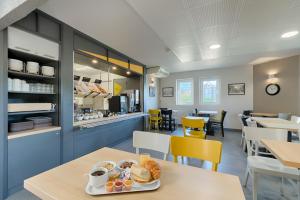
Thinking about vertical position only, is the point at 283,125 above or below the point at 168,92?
below

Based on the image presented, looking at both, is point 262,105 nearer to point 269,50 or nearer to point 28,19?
Result: point 269,50

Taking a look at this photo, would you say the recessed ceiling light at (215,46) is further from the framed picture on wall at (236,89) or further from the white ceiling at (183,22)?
the framed picture on wall at (236,89)

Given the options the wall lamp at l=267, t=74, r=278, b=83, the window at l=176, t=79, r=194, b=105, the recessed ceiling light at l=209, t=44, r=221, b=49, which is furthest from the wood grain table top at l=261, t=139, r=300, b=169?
the window at l=176, t=79, r=194, b=105

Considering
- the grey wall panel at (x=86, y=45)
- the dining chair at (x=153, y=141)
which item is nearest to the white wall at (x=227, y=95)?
the grey wall panel at (x=86, y=45)

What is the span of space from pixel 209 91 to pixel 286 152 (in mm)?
5366

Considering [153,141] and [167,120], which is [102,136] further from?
[167,120]

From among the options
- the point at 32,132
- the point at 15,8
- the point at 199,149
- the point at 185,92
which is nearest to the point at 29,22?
the point at 15,8

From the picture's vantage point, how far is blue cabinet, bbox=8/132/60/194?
5.85ft

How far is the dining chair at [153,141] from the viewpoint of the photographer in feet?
4.70

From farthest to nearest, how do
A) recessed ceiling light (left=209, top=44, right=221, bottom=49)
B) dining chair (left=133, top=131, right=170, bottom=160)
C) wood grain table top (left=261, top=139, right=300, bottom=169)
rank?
recessed ceiling light (left=209, top=44, right=221, bottom=49), dining chair (left=133, top=131, right=170, bottom=160), wood grain table top (left=261, top=139, right=300, bottom=169)

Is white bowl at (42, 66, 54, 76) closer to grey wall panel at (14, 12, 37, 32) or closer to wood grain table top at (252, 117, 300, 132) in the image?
grey wall panel at (14, 12, 37, 32)

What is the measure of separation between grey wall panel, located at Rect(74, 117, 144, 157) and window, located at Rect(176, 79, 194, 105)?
10.2 feet

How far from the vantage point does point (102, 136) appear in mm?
3258

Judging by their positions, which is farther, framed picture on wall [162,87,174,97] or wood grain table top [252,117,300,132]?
framed picture on wall [162,87,174,97]
